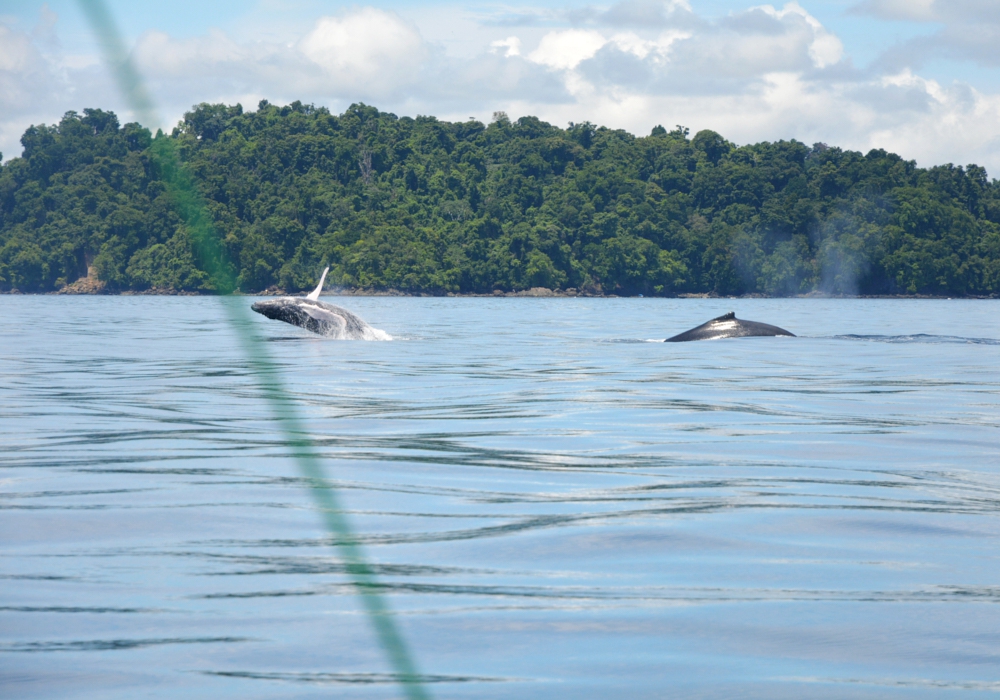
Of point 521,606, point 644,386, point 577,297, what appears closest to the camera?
point 521,606

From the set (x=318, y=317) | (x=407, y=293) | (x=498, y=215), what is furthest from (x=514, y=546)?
(x=498, y=215)

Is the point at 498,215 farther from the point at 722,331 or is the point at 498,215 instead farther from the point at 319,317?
the point at 319,317

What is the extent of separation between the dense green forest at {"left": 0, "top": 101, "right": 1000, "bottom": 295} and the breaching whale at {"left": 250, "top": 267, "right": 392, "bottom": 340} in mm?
106031

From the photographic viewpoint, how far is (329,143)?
165750 mm

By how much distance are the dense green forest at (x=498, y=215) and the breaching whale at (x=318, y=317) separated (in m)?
106

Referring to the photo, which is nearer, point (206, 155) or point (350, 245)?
point (350, 245)

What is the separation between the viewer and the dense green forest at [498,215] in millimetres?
139250

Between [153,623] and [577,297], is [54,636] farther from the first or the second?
[577,297]

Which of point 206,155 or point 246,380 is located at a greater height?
point 206,155

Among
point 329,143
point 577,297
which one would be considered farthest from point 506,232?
point 329,143

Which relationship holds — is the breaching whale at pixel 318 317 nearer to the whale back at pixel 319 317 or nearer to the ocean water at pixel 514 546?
the whale back at pixel 319 317

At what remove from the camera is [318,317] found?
27828 millimetres

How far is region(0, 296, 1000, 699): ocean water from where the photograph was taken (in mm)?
4668

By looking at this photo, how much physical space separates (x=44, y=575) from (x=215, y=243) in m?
139
